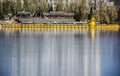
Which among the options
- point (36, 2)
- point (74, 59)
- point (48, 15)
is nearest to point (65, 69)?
point (74, 59)

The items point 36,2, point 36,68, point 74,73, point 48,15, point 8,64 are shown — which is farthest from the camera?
point 36,2

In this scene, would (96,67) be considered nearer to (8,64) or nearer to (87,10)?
(8,64)

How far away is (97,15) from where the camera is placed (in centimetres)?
8756

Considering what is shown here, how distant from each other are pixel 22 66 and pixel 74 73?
2.68 m

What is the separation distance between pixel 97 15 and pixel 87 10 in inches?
116

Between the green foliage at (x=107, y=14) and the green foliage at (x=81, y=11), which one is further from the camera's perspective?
the green foliage at (x=81, y=11)

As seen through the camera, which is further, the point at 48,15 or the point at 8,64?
the point at 48,15

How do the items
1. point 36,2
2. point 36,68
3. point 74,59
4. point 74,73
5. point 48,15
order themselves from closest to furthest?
point 74,73 → point 36,68 → point 74,59 → point 48,15 → point 36,2

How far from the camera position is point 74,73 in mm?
16766

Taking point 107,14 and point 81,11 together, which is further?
point 81,11

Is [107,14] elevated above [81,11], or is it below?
below

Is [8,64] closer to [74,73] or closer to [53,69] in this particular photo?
[53,69]

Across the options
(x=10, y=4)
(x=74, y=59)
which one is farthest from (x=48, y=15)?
(x=74, y=59)

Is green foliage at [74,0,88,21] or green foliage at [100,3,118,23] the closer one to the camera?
green foliage at [100,3,118,23]
